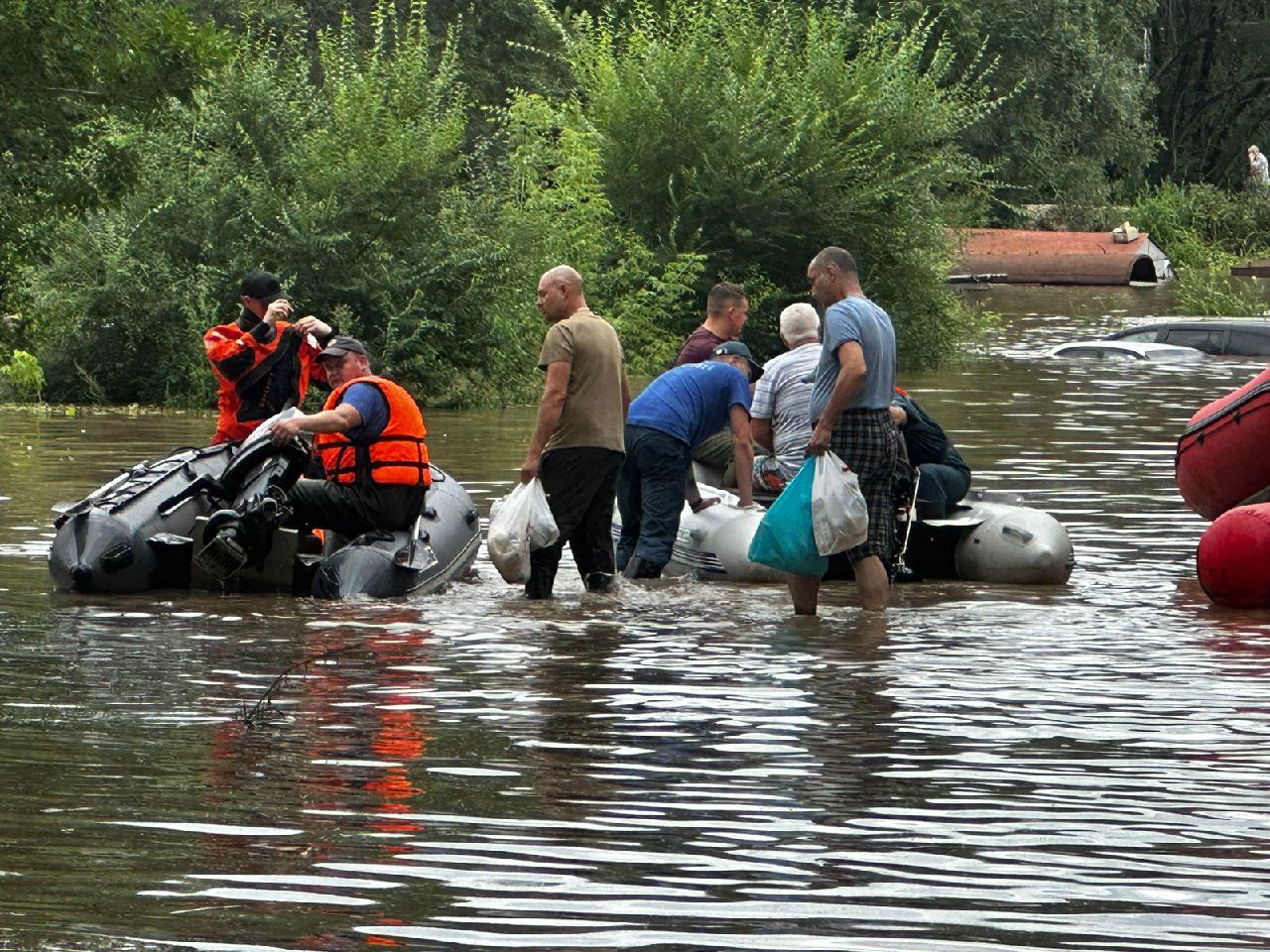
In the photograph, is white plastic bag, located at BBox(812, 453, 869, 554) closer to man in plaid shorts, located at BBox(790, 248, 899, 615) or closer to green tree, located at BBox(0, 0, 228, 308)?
man in plaid shorts, located at BBox(790, 248, 899, 615)

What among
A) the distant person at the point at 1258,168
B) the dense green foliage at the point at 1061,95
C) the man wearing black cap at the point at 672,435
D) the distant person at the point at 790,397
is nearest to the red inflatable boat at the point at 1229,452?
the distant person at the point at 790,397

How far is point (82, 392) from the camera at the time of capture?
24.7m

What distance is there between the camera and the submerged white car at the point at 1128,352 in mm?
32125

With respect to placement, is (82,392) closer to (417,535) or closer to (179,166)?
(179,166)

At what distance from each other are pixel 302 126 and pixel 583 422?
44.9ft

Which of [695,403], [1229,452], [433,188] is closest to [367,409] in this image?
[695,403]

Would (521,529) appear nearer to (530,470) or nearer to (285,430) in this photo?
(530,470)

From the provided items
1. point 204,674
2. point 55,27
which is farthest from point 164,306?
point 204,674

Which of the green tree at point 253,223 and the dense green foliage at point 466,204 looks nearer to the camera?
the green tree at point 253,223

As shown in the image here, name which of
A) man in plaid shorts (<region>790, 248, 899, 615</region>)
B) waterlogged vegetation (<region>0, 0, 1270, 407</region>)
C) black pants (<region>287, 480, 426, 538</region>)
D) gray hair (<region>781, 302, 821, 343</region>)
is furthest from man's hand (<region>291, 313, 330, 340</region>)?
waterlogged vegetation (<region>0, 0, 1270, 407</region>)

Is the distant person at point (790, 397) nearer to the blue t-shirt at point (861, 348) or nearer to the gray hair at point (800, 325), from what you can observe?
the gray hair at point (800, 325)

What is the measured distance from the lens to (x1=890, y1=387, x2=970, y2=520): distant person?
12969 millimetres

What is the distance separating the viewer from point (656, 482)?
1262cm

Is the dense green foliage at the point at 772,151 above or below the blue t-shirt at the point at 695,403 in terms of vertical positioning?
above
